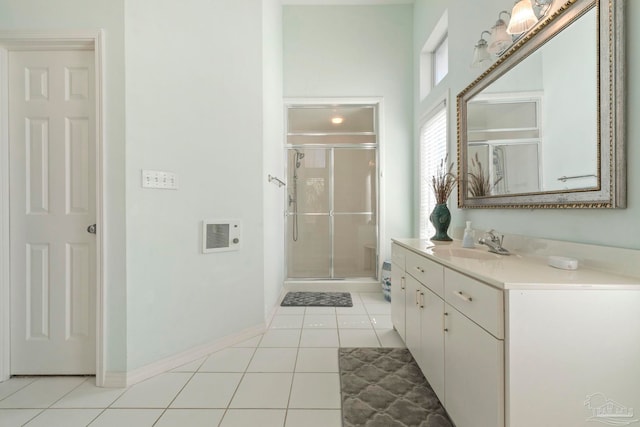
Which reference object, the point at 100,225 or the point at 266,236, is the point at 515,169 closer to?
the point at 266,236

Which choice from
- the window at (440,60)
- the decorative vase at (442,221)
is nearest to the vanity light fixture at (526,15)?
the decorative vase at (442,221)

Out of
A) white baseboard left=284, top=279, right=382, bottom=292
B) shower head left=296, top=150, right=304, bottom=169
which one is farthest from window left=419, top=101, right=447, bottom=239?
shower head left=296, top=150, right=304, bottom=169

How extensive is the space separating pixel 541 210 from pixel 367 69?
2.94m

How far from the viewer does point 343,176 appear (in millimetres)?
3865

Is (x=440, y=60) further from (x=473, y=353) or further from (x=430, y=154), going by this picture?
(x=473, y=353)

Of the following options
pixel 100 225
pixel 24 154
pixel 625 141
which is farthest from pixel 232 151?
pixel 625 141

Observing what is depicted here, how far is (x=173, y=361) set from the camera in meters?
1.87

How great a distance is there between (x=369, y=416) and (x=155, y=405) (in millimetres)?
1197

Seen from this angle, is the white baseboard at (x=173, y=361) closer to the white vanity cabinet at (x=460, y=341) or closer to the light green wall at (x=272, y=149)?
the light green wall at (x=272, y=149)

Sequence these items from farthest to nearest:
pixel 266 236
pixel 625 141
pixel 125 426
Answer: pixel 266 236 < pixel 125 426 < pixel 625 141

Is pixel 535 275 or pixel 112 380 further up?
pixel 535 275

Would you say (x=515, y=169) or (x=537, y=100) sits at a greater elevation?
(x=537, y=100)

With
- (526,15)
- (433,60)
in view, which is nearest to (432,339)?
(526,15)

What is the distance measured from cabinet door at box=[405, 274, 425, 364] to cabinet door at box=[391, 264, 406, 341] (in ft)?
0.32
